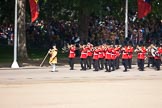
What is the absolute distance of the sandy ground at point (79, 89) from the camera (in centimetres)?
1559

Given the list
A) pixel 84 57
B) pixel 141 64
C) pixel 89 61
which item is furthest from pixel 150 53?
pixel 84 57

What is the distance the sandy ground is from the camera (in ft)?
51.1

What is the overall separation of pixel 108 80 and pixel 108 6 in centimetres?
1759

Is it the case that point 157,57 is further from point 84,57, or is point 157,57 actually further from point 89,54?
point 84,57

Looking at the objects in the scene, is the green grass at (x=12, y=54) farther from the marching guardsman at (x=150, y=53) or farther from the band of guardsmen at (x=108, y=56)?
the marching guardsman at (x=150, y=53)

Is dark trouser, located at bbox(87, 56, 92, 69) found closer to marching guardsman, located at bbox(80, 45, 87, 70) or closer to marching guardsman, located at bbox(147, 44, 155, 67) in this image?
marching guardsman, located at bbox(80, 45, 87, 70)

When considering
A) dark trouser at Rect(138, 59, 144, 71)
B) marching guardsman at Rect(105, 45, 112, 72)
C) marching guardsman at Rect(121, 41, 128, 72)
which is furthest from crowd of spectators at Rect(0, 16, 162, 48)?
marching guardsman at Rect(105, 45, 112, 72)

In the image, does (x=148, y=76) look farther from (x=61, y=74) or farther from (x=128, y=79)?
(x=61, y=74)

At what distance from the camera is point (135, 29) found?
46.8 meters

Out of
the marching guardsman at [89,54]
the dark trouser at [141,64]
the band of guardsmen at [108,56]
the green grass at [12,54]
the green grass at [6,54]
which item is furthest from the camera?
the green grass at [12,54]

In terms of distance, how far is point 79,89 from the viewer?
19.2 meters

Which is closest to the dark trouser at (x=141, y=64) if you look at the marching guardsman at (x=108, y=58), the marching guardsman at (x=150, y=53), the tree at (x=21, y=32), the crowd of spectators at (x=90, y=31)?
the marching guardsman at (x=150, y=53)

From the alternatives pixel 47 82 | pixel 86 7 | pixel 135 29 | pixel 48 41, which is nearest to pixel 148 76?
pixel 47 82

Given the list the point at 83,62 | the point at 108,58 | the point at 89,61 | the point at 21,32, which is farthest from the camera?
the point at 21,32
